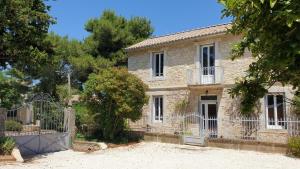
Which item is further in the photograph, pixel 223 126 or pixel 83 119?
pixel 83 119

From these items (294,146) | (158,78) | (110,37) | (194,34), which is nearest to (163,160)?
(294,146)

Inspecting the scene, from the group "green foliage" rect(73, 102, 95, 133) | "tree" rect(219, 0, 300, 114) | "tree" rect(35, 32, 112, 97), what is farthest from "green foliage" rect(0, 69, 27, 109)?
"tree" rect(219, 0, 300, 114)

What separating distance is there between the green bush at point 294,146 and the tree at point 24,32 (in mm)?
12149

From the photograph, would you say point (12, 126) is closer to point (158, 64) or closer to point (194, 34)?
point (158, 64)

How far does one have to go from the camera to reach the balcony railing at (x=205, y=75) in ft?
69.4

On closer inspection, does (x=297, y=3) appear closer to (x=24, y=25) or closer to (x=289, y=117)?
(x=24, y=25)

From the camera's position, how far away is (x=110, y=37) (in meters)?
32.0

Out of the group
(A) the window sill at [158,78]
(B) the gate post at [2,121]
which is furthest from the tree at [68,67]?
(B) the gate post at [2,121]

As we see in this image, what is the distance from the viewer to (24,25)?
14.8m

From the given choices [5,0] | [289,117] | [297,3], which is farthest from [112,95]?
[297,3]

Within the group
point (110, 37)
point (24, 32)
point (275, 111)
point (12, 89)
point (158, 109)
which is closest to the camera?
point (24, 32)

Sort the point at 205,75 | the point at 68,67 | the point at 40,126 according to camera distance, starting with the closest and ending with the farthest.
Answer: the point at 40,126 → the point at 205,75 → the point at 68,67

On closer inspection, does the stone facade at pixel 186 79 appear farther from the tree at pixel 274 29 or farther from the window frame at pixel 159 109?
the tree at pixel 274 29

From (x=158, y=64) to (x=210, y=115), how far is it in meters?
5.68
